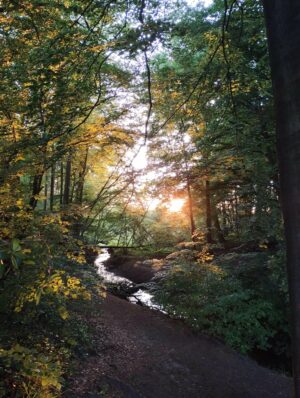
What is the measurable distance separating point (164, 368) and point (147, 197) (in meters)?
5.09

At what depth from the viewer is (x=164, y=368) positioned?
6.02 metres

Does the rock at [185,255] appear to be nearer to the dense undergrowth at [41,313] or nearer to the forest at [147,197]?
the forest at [147,197]

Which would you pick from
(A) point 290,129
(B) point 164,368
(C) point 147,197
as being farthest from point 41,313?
(C) point 147,197

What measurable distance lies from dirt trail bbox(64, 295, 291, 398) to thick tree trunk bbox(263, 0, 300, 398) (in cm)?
357

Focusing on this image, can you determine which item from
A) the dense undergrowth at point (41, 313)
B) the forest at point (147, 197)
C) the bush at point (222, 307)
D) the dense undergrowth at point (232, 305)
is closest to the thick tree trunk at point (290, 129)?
the forest at point (147, 197)

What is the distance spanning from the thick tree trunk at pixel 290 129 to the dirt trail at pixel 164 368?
357 cm

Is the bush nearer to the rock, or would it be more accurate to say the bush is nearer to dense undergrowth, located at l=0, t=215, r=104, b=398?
the rock

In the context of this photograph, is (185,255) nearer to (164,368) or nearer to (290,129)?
(164,368)

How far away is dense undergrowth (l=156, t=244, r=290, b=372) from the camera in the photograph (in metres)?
7.62

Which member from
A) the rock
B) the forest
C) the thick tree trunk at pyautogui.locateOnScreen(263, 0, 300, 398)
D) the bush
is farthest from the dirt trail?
the thick tree trunk at pyautogui.locateOnScreen(263, 0, 300, 398)

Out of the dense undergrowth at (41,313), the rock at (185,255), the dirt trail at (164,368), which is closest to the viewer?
the dense undergrowth at (41,313)

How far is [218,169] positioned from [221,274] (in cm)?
277

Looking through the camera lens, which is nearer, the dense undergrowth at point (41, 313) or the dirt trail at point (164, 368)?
the dense undergrowth at point (41, 313)

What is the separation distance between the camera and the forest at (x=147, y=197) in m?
2.83
